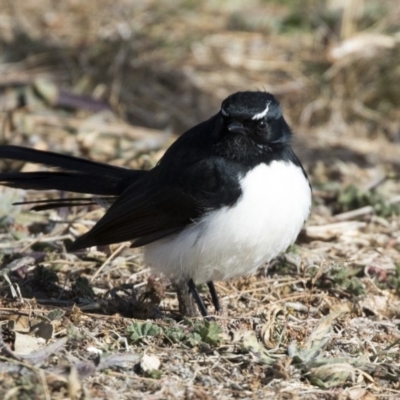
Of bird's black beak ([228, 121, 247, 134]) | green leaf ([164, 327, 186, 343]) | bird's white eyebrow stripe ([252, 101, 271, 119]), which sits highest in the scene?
bird's white eyebrow stripe ([252, 101, 271, 119])

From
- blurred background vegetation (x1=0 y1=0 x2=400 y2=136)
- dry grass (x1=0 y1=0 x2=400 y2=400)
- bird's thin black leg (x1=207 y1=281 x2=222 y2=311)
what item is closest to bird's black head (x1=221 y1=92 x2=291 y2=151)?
dry grass (x1=0 y1=0 x2=400 y2=400)

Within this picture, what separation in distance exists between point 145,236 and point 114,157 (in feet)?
7.32

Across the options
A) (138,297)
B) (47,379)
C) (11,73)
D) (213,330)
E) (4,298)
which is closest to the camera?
(47,379)

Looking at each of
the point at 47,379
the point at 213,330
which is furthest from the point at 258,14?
the point at 47,379

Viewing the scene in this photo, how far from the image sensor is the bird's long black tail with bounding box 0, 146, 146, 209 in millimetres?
4871

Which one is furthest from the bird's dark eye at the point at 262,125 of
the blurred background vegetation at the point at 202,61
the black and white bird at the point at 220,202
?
the blurred background vegetation at the point at 202,61

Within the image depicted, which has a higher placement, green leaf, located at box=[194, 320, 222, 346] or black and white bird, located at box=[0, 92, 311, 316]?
black and white bird, located at box=[0, 92, 311, 316]

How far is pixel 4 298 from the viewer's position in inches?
174

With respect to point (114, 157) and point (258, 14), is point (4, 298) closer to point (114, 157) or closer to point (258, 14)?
point (114, 157)

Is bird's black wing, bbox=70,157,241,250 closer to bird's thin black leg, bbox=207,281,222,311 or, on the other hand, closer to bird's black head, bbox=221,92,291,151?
bird's black head, bbox=221,92,291,151

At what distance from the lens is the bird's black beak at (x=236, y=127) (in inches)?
170

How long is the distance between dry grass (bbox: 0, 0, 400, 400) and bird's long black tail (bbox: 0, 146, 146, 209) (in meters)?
0.41

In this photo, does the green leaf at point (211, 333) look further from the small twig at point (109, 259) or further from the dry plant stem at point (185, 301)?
the small twig at point (109, 259)

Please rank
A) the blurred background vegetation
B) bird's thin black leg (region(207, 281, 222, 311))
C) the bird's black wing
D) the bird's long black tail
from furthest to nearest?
the blurred background vegetation → the bird's long black tail → bird's thin black leg (region(207, 281, 222, 311)) → the bird's black wing
